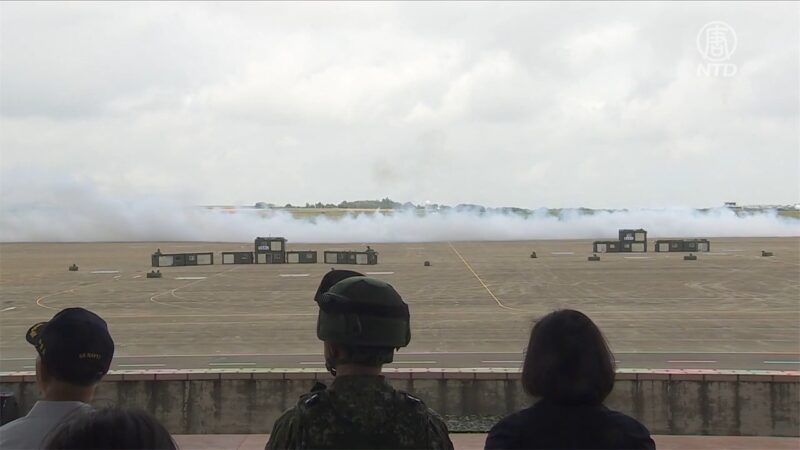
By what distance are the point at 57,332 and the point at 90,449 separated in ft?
3.82

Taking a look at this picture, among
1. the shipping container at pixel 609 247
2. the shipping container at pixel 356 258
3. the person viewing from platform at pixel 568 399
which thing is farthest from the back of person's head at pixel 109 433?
the shipping container at pixel 609 247

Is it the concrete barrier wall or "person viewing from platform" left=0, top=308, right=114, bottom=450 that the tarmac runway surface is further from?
"person viewing from platform" left=0, top=308, right=114, bottom=450

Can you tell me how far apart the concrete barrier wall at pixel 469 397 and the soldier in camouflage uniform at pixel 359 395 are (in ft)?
20.4

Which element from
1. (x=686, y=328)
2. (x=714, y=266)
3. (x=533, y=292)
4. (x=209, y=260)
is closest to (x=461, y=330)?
(x=686, y=328)

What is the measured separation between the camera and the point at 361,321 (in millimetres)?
2672

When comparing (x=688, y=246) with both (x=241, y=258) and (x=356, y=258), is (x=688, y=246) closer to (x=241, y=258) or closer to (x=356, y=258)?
(x=356, y=258)

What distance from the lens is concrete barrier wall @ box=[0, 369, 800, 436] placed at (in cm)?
877

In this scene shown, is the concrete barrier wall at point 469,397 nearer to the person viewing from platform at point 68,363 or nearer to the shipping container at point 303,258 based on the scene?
the person viewing from platform at point 68,363

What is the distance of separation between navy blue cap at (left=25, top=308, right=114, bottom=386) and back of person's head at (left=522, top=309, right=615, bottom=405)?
6.04ft

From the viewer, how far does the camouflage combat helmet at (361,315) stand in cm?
266

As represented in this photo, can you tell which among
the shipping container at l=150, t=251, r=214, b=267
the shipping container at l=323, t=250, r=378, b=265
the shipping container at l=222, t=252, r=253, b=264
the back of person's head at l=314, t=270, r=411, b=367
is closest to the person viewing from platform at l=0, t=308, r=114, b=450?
the back of person's head at l=314, t=270, r=411, b=367

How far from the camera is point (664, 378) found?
8922 millimetres

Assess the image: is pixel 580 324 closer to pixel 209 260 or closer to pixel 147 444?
pixel 147 444

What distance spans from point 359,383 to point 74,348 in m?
1.29
